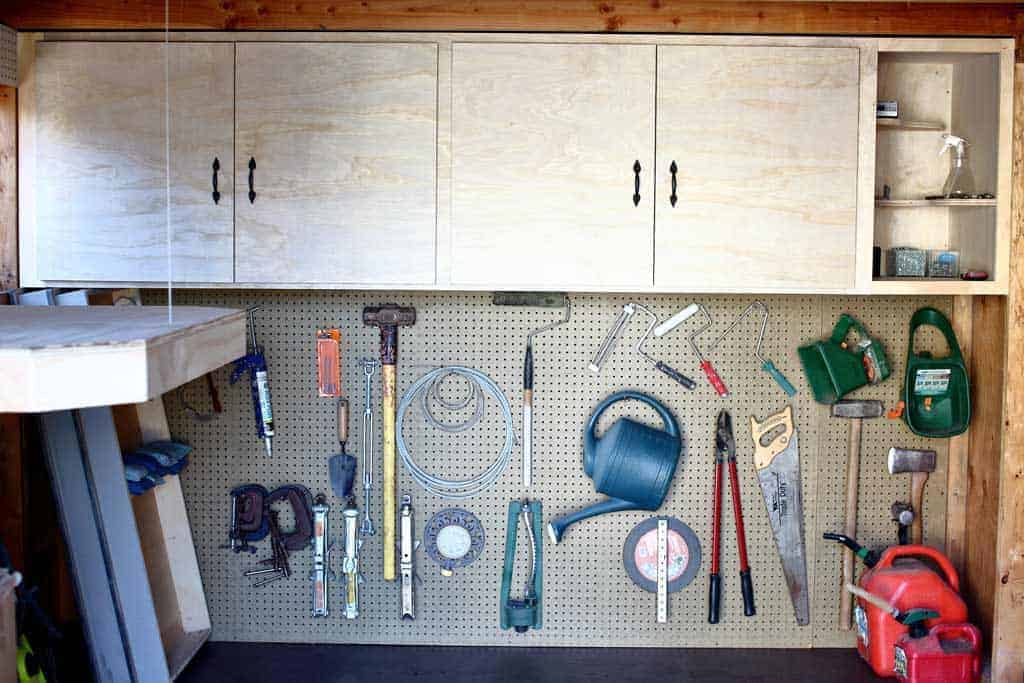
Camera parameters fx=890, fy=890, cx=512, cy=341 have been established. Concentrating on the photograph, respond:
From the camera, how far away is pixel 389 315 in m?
2.39

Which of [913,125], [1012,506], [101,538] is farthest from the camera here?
[913,125]

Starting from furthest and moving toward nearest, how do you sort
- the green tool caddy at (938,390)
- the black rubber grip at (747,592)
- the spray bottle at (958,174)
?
the black rubber grip at (747,592), the green tool caddy at (938,390), the spray bottle at (958,174)

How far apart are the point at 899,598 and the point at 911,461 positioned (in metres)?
0.39

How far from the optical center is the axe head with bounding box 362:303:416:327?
239 cm

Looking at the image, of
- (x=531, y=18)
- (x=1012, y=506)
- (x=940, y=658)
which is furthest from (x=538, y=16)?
(x=940, y=658)

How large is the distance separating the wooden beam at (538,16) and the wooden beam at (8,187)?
184 millimetres

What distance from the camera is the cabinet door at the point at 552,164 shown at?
2.04 m

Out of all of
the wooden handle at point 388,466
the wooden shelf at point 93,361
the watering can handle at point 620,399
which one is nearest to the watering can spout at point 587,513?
the watering can handle at point 620,399

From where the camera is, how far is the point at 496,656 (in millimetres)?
2371

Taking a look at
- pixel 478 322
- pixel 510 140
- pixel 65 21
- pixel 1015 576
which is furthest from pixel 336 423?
pixel 1015 576

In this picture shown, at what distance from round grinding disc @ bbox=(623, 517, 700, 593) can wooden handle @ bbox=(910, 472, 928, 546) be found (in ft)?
1.92

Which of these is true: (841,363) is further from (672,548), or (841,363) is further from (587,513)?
(587,513)

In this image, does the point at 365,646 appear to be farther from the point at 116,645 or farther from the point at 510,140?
the point at 510,140

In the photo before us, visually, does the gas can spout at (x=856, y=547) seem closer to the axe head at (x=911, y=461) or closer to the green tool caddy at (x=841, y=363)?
the axe head at (x=911, y=461)
